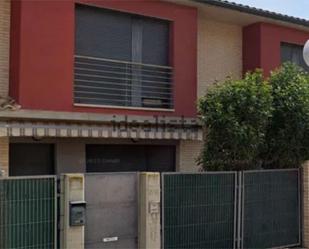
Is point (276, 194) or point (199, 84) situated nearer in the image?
point (276, 194)

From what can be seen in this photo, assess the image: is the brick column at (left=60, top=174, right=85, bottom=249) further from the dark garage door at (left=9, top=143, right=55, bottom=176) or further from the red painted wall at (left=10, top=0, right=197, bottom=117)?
the dark garage door at (left=9, top=143, right=55, bottom=176)

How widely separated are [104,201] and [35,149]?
3844 mm

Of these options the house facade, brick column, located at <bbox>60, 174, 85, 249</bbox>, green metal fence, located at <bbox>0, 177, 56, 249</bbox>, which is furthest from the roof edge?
green metal fence, located at <bbox>0, 177, 56, 249</bbox>

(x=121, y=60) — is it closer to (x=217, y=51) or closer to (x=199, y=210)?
(x=217, y=51)

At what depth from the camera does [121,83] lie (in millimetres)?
14719

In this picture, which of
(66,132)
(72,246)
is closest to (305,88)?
(66,132)

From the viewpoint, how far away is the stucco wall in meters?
17.1

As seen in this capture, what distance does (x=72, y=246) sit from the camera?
32.2ft

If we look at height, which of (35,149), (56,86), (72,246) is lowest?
(72,246)

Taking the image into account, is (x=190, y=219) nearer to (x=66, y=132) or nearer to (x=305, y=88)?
→ (x=66, y=132)

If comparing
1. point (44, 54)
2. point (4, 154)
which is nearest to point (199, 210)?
point (4, 154)

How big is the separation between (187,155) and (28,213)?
294 inches

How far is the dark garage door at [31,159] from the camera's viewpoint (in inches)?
525

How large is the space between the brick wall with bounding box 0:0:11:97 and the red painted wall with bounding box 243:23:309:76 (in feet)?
26.6
